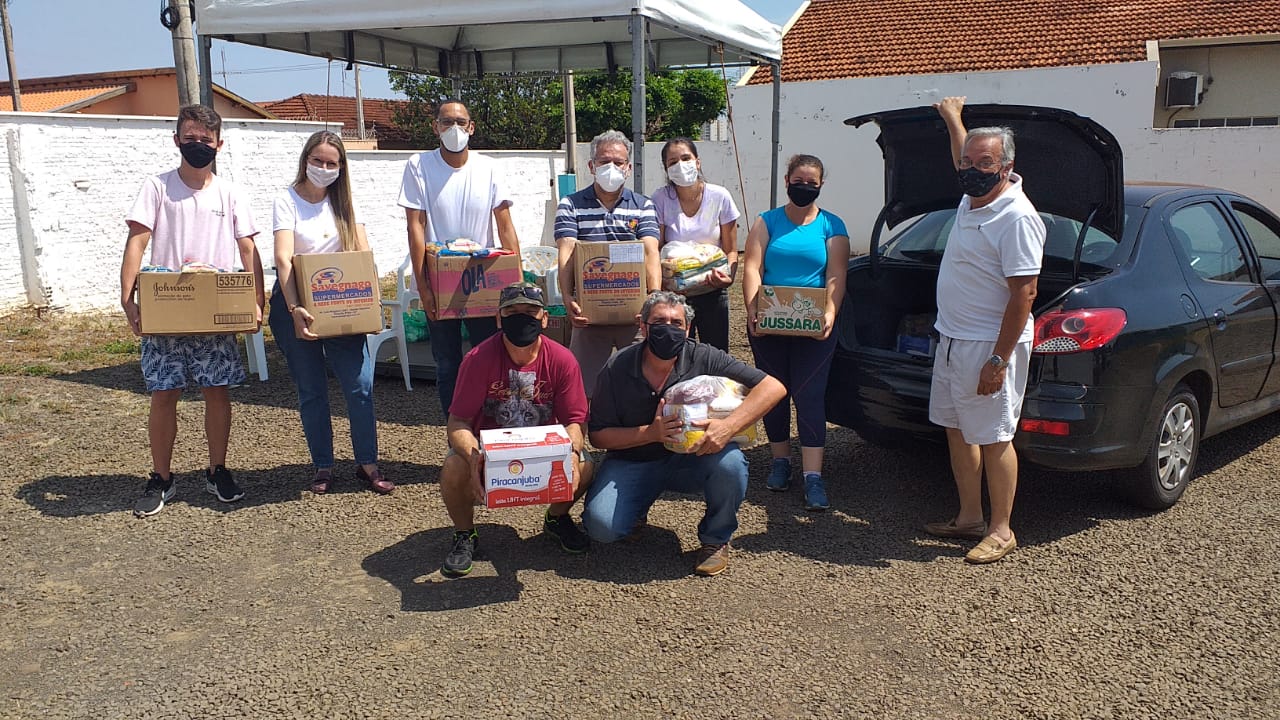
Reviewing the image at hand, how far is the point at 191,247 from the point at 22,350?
5.07 metres

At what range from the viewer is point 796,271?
495 cm

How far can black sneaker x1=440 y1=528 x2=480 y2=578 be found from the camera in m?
4.11

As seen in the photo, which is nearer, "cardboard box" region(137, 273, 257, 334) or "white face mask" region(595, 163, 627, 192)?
"cardboard box" region(137, 273, 257, 334)

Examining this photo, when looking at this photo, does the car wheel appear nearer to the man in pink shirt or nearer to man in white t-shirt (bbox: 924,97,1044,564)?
man in white t-shirt (bbox: 924,97,1044,564)

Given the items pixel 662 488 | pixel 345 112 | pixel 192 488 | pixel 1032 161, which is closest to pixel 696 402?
pixel 662 488

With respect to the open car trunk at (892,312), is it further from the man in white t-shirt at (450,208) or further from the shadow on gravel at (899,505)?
the man in white t-shirt at (450,208)

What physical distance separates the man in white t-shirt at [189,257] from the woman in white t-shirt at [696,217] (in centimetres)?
217

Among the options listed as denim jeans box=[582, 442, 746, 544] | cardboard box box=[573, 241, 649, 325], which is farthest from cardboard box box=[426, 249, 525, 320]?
denim jeans box=[582, 442, 746, 544]

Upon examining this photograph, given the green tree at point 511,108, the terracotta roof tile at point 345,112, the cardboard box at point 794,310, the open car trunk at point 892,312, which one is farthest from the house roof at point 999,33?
the terracotta roof tile at point 345,112

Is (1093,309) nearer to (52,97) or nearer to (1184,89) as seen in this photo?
(1184,89)

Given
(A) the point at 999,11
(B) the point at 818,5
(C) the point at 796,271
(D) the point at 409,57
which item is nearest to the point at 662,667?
(C) the point at 796,271

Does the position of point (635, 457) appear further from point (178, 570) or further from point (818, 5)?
point (818, 5)

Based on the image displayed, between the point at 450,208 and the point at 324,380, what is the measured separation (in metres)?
1.10

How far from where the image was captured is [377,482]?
17.2ft
